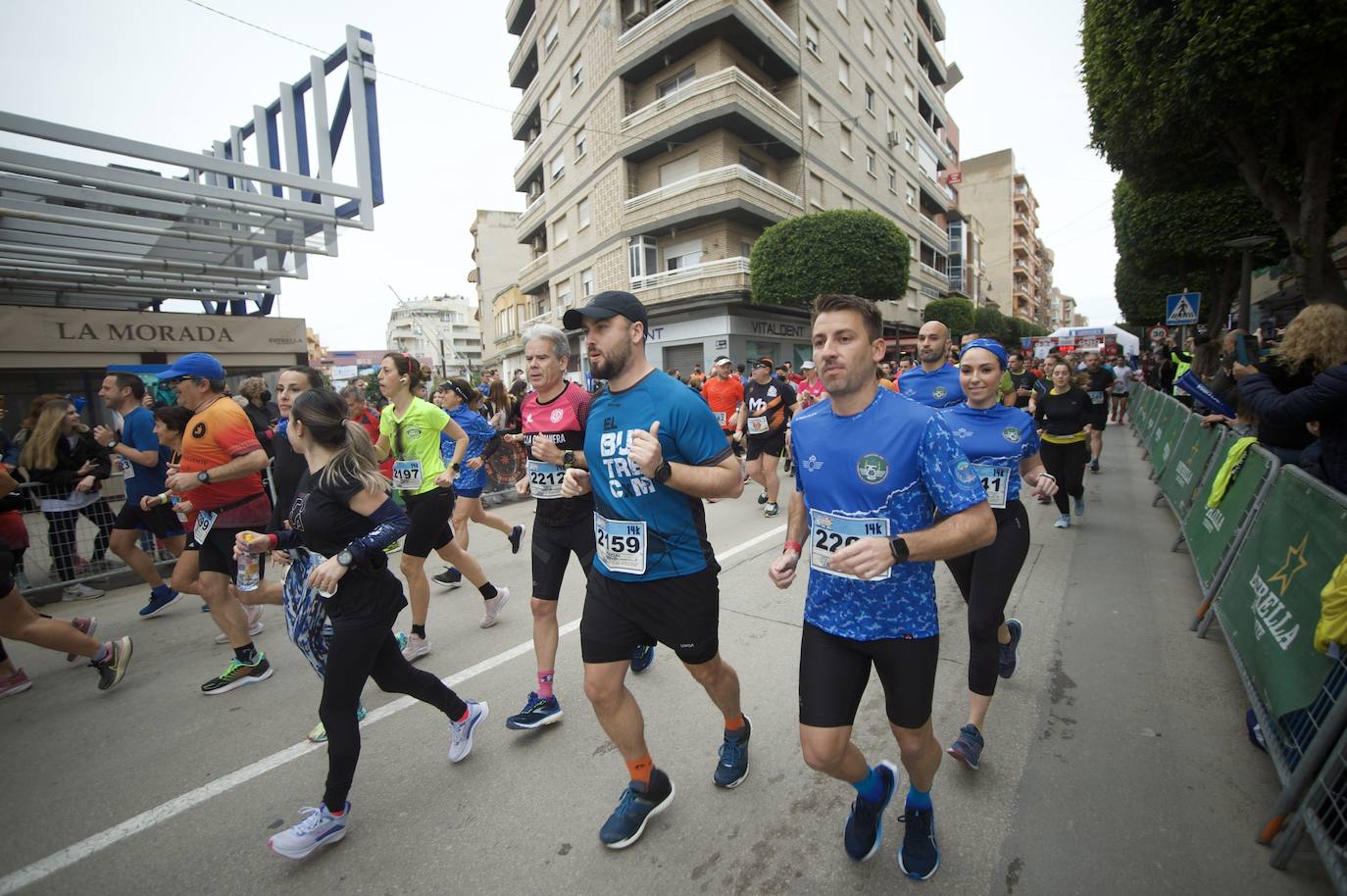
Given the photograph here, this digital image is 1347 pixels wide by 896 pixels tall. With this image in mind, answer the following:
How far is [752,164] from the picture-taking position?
22203mm

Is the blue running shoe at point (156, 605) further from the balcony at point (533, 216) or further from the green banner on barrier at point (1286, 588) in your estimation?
the balcony at point (533, 216)

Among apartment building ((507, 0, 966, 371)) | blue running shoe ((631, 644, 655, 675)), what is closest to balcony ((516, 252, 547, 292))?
apartment building ((507, 0, 966, 371))

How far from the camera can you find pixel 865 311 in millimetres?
1958

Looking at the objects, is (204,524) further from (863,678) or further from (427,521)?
(863,678)

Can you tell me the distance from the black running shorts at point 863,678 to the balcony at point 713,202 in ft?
67.7

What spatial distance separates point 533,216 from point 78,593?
28.8m

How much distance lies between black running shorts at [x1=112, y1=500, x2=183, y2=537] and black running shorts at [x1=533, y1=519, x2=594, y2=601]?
13.8ft

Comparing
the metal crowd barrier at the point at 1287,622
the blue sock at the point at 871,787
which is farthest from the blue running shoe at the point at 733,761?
the metal crowd barrier at the point at 1287,622

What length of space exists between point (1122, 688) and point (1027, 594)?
1.50 meters

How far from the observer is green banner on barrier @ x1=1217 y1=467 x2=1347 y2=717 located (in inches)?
93.0

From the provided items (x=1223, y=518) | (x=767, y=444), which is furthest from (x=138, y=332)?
(x=1223, y=518)

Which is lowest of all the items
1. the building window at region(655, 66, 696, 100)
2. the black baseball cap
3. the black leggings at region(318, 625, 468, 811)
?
the black leggings at region(318, 625, 468, 811)

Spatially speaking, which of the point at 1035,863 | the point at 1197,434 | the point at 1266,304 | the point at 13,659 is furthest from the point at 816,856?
the point at 1266,304

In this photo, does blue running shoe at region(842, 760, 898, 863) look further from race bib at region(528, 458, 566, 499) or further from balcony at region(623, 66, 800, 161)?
balcony at region(623, 66, 800, 161)
